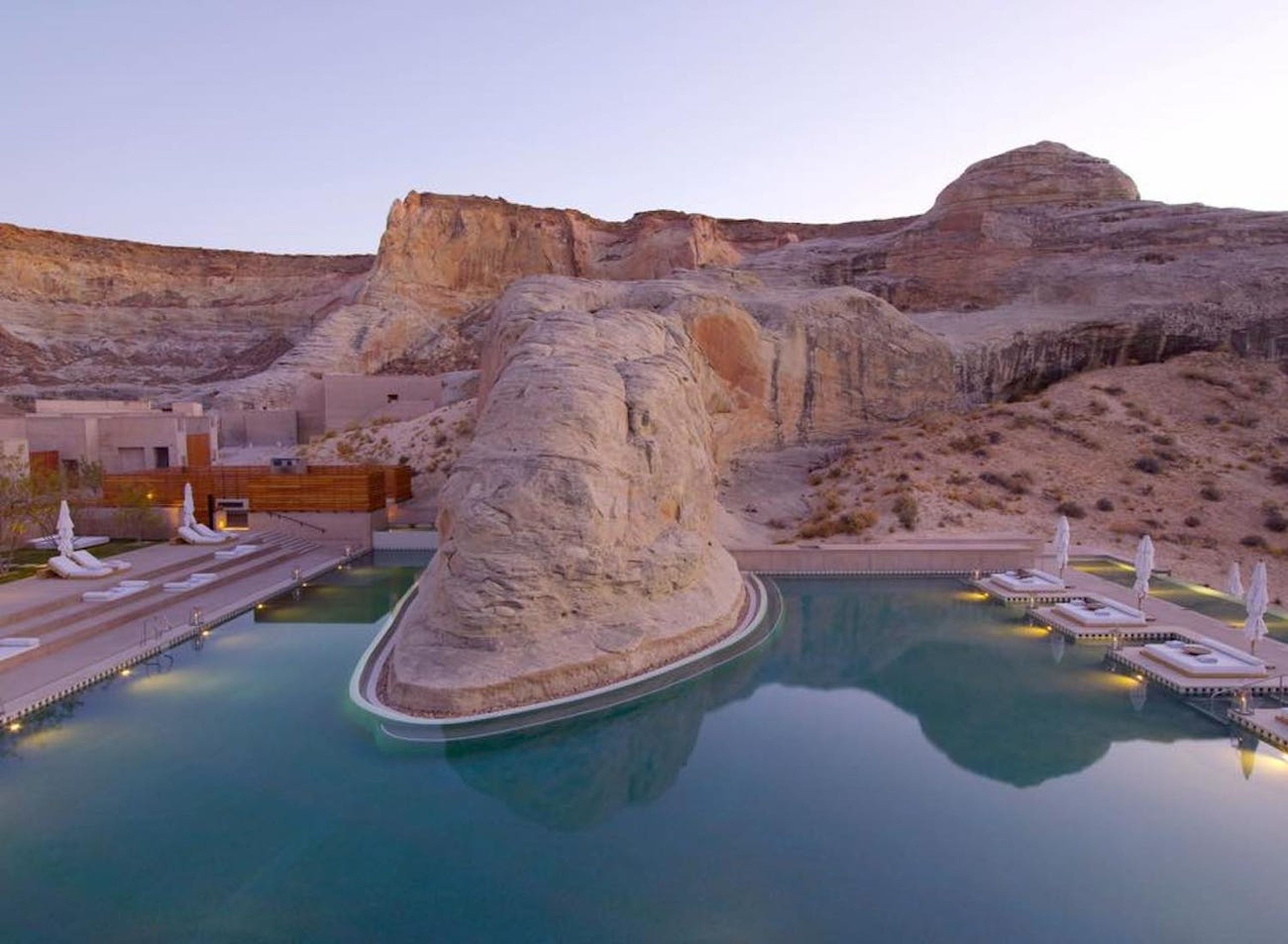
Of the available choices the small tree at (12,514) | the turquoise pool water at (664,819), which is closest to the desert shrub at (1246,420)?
the turquoise pool water at (664,819)

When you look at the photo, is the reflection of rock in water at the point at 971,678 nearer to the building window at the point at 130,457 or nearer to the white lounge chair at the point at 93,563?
the white lounge chair at the point at 93,563

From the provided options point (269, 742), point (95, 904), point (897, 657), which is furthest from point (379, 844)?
point (897, 657)

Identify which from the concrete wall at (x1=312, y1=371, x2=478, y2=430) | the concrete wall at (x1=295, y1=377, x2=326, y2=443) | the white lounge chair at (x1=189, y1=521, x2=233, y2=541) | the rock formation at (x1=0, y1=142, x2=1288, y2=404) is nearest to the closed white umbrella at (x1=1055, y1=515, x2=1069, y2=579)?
the rock formation at (x1=0, y1=142, x2=1288, y2=404)

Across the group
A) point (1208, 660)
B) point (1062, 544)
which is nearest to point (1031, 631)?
point (1208, 660)

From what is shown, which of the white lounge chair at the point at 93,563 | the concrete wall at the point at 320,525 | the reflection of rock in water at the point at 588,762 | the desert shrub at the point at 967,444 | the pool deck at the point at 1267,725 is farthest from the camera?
the desert shrub at the point at 967,444

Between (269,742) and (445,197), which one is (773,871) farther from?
(445,197)

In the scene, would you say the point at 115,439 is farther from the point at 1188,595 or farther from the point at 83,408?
the point at 1188,595
